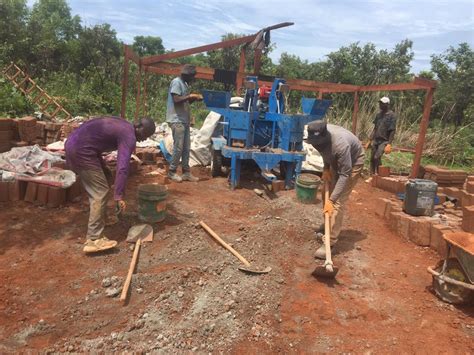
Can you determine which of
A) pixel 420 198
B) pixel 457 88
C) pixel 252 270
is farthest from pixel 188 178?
pixel 457 88

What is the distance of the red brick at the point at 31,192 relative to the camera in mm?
5094

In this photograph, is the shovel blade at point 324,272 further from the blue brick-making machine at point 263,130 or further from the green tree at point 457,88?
the green tree at point 457,88

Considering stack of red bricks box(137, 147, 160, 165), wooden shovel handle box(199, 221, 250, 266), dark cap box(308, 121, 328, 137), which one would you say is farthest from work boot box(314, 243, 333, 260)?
stack of red bricks box(137, 147, 160, 165)

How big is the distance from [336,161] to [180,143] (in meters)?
3.13

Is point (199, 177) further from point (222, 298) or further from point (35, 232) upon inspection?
point (222, 298)

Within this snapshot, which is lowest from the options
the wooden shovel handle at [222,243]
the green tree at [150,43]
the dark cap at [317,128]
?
the wooden shovel handle at [222,243]

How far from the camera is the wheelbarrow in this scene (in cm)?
316

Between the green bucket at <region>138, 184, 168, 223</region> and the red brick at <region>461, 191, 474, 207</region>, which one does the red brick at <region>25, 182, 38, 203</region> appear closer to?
the green bucket at <region>138, 184, 168, 223</region>

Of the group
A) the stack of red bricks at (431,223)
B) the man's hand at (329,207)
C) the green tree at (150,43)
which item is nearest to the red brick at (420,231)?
the stack of red bricks at (431,223)

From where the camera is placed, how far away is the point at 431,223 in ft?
15.4

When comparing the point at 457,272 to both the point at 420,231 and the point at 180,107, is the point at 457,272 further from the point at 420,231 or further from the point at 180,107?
the point at 180,107

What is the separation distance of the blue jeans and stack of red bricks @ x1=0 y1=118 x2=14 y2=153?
300 cm

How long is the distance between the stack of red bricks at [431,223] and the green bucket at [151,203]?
9.68ft

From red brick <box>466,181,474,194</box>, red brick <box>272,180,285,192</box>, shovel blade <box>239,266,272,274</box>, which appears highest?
red brick <box>466,181,474,194</box>
